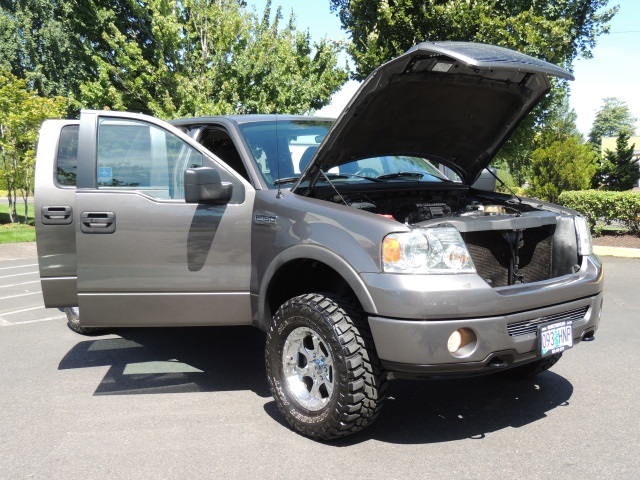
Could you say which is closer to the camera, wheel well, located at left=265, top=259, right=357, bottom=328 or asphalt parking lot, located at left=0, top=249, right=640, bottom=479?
asphalt parking lot, located at left=0, top=249, right=640, bottom=479

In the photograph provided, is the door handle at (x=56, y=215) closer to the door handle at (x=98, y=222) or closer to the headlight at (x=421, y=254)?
the door handle at (x=98, y=222)

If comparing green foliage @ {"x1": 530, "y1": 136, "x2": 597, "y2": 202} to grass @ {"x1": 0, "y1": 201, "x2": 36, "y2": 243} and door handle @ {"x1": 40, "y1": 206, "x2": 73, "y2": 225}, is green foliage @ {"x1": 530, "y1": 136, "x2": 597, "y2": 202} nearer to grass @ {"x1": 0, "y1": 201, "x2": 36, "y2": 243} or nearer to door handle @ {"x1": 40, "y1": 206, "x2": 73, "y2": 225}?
grass @ {"x1": 0, "y1": 201, "x2": 36, "y2": 243}

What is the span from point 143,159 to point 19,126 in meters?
14.2

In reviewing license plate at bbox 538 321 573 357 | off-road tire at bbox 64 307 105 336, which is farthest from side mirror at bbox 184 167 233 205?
off-road tire at bbox 64 307 105 336

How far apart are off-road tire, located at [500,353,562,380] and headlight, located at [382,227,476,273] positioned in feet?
5.01

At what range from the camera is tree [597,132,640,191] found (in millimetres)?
22031

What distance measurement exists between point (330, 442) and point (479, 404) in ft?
3.96

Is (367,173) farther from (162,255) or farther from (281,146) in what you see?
(162,255)

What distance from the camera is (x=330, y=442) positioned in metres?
3.78

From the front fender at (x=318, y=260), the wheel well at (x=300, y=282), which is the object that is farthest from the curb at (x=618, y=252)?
the front fender at (x=318, y=260)

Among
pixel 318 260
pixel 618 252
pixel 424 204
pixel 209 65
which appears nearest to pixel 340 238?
pixel 318 260

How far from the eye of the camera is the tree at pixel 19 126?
16734 millimetres

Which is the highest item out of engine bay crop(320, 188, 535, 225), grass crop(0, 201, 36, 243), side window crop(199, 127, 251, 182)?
side window crop(199, 127, 251, 182)

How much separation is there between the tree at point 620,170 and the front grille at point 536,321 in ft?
65.6
